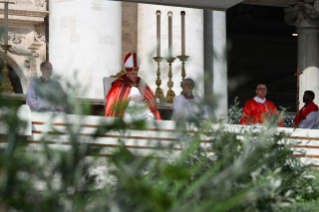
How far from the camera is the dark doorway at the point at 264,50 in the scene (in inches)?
918

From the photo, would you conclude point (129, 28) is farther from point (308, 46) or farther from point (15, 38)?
point (308, 46)

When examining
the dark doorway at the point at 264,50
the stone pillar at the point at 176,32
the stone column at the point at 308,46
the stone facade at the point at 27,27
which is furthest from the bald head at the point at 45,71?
the dark doorway at the point at 264,50

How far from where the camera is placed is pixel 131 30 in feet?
41.2

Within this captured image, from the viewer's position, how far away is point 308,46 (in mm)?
14742

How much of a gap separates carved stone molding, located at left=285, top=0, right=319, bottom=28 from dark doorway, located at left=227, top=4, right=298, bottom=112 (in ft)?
25.8

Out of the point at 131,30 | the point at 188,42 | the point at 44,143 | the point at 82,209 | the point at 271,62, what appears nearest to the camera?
the point at 82,209

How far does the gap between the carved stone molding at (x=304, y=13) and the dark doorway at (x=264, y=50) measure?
310 inches

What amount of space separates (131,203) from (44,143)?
1.38 ft

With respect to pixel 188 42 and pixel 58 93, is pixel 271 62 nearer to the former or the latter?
pixel 188 42

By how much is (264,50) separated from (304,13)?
9.34m

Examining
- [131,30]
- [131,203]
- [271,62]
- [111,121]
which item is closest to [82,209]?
[131,203]

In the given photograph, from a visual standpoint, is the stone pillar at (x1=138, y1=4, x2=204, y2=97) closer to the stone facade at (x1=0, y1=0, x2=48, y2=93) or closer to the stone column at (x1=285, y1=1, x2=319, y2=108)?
the stone facade at (x1=0, y1=0, x2=48, y2=93)

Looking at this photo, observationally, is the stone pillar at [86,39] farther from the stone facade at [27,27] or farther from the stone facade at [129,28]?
the stone facade at [129,28]

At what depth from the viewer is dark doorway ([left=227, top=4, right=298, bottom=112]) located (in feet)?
76.5
